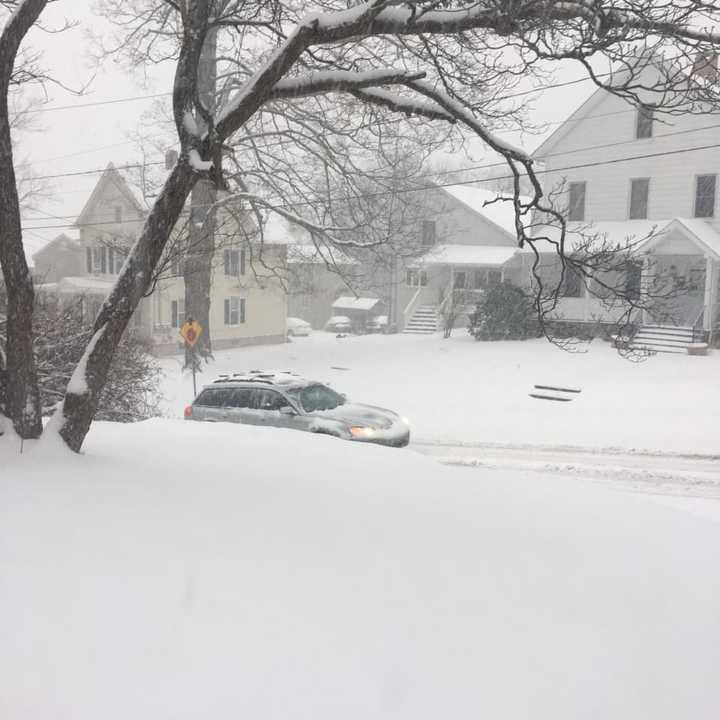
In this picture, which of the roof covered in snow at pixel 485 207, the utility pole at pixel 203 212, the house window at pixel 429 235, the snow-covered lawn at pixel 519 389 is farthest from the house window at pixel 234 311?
the roof covered in snow at pixel 485 207

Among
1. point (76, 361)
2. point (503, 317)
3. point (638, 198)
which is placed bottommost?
point (76, 361)

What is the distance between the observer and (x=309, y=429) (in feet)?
39.3

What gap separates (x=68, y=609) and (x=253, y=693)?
112 cm

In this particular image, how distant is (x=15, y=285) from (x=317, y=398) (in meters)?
7.37

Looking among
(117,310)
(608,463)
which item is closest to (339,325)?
(608,463)

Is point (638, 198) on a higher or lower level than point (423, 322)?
higher

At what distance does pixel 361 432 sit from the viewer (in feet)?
38.8

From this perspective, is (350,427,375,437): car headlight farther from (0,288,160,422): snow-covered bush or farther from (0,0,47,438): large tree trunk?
(0,0,47,438): large tree trunk

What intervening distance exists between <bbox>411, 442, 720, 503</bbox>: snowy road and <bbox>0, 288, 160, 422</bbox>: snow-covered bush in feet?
18.2

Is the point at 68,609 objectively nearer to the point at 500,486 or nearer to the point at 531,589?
the point at 531,589

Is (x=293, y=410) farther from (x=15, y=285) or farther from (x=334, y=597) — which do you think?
(x=334, y=597)

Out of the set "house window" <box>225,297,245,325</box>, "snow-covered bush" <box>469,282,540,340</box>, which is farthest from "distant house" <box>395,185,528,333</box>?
"house window" <box>225,297,245,325</box>

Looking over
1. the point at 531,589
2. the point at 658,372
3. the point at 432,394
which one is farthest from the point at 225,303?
the point at 531,589

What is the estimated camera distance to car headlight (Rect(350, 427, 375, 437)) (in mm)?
11781
